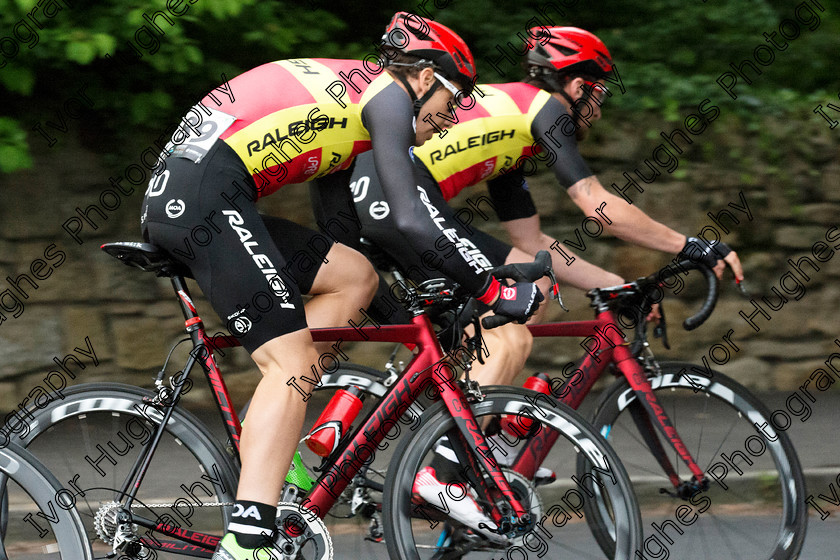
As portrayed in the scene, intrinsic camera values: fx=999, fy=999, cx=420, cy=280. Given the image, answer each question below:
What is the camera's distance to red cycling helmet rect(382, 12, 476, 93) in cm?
314

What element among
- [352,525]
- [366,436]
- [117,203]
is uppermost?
[117,203]

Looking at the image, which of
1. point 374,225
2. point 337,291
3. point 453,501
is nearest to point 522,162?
point 374,225

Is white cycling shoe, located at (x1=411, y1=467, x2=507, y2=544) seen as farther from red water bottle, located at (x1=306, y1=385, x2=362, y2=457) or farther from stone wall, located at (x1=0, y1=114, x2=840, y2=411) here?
stone wall, located at (x1=0, y1=114, x2=840, y2=411)

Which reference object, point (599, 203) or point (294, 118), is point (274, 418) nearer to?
point (294, 118)

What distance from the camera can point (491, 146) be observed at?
4.02 metres

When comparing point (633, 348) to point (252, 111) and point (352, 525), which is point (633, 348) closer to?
point (352, 525)

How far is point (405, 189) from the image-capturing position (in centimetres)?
299

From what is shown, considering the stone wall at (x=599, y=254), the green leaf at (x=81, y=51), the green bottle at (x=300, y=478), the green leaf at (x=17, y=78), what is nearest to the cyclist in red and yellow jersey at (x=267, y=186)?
the green bottle at (x=300, y=478)

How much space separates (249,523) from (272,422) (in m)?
0.31

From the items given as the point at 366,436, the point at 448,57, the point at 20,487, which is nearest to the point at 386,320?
the point at 366,436

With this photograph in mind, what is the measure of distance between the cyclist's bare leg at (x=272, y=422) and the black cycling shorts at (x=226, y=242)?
0.18 feet

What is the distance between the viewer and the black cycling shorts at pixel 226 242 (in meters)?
3.03

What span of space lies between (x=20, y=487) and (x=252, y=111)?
134 cm

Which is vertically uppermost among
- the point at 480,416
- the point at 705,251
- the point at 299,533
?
the point at 705,251
